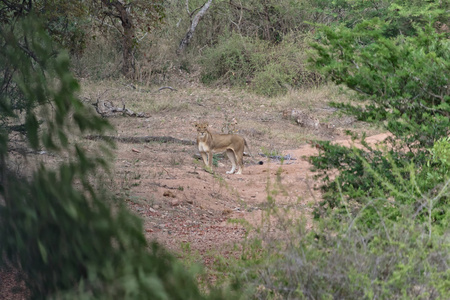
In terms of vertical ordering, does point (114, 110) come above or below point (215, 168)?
above

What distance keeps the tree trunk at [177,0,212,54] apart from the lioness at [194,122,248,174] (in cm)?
1287

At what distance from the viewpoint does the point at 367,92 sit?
19.3 ft

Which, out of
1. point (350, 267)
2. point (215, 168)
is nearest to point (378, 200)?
point (350, 267)

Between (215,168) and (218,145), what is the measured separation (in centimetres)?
87

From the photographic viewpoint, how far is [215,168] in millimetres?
12289

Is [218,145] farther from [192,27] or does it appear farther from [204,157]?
Answer: [192,27]

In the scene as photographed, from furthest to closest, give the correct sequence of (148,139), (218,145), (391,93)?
(148,139), (218,145), (391,93)

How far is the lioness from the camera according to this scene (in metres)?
11.4

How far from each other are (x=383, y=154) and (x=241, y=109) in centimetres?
1241

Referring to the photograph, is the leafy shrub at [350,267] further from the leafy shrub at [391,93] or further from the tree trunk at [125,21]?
the tree trunk at [125,21]

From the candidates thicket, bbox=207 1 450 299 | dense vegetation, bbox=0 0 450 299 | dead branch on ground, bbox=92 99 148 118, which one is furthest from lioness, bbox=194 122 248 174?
dense vegetation, bbox=0 0 450 299

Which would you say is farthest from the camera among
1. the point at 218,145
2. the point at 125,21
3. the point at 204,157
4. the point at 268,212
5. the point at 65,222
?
the point at 218,145

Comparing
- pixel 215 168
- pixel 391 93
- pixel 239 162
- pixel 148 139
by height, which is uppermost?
pixel 391 93

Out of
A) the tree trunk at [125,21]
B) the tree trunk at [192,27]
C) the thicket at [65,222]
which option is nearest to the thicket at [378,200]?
the thicket at [65,222]
